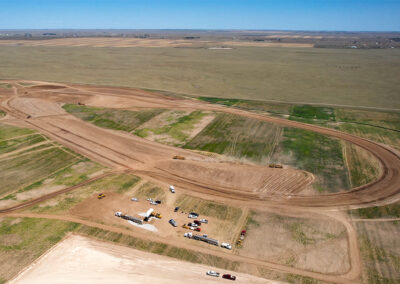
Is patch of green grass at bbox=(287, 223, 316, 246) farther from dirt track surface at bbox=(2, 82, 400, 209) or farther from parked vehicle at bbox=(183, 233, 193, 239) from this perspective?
parked vehicle at bbox=(183, 233, 193, 239)

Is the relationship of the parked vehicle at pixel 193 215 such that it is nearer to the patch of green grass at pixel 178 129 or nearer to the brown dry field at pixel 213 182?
the brown dry field at pixel 213 182

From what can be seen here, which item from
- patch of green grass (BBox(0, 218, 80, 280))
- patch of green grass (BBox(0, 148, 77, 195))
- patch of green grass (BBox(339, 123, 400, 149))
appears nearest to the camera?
patch of green grass (BBox(0, 218, 80, 280))

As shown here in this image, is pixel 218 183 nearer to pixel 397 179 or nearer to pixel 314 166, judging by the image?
pixel 314 166

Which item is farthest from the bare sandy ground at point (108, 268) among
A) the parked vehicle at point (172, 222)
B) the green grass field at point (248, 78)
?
the green grass field at point (248, 78)

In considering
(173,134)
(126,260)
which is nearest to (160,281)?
(126,260)

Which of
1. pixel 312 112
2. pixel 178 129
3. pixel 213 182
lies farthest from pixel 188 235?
pixel 312 112

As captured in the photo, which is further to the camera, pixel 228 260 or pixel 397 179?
pixel 397 179

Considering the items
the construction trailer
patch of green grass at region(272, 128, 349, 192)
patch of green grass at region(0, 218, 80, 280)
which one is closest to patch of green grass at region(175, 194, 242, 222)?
the construction trailer
